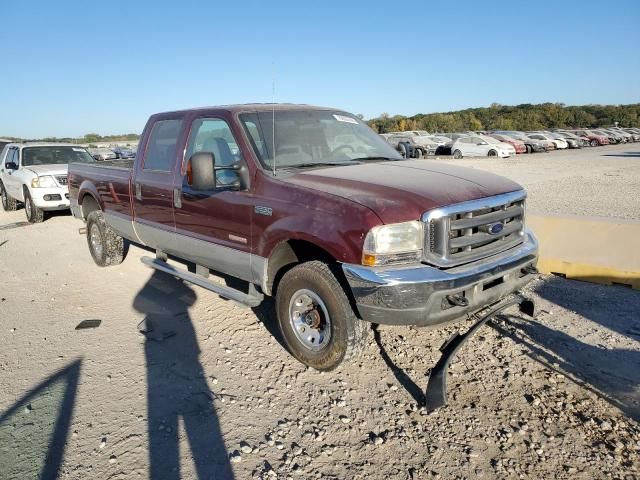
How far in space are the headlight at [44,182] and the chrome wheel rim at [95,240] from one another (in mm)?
4332

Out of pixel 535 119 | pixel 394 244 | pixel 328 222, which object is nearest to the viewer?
pixel 394 244

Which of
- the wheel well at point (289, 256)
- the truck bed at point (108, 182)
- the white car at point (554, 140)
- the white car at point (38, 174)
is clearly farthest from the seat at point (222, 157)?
the white car at point (554, 140)

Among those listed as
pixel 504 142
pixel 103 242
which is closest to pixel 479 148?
pixel 504 142

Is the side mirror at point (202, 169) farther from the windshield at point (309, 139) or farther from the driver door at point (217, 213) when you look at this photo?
the windshield at point (309, 139)

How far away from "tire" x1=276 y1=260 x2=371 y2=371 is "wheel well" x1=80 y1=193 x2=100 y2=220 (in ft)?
14.6

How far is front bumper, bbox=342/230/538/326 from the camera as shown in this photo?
122 inches

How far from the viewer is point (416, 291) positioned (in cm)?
310

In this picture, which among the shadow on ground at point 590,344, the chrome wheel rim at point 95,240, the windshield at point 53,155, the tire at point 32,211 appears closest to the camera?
the shadow on ground at point 590,344

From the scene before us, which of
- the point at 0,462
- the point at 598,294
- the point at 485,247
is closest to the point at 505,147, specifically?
the point at 598,294

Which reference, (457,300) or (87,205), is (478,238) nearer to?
(457,300)

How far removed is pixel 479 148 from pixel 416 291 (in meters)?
30.1

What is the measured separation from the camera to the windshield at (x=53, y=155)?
11.4 metres

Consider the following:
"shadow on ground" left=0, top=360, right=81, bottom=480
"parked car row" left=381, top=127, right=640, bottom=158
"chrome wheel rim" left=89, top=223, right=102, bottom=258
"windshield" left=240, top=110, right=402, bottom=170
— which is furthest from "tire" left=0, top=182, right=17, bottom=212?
"parked car row" left=381, top=127, right=640, bottom=158

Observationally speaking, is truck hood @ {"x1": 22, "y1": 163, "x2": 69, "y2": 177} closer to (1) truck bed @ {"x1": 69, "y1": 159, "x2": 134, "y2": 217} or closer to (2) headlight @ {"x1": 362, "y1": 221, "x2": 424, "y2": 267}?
(1) truck bed @ {"x1": 69, "y1": 159, "x2": 134, "y2": 217}
